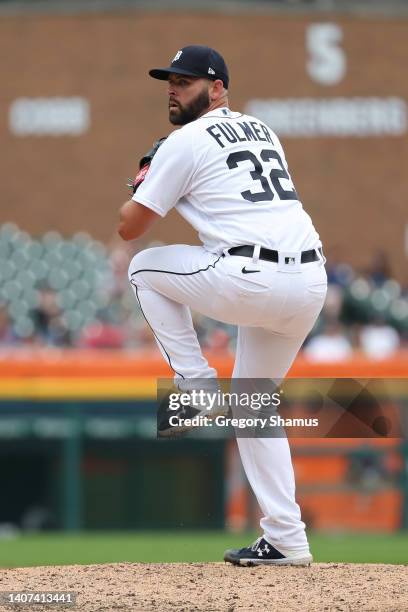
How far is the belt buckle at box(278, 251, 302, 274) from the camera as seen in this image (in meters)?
4.86

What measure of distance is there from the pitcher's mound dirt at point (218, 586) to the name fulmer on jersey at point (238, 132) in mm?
1715

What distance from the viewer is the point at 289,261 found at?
4.88 m

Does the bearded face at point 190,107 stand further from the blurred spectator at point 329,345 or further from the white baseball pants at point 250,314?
the blurred spectator at point 329,345

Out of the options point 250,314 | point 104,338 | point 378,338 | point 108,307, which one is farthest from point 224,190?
point 108,307

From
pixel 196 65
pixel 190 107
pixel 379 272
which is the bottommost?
pixel 190 107

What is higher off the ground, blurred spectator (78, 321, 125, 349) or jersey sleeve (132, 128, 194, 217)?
blurred spectator (78, 321, 125, 349)

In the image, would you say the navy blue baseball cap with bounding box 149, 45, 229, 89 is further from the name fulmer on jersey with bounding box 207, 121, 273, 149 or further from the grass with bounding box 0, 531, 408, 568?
the grass with bounding box 0, 531, 408, 568

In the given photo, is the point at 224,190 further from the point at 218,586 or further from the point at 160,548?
the point at 160,548

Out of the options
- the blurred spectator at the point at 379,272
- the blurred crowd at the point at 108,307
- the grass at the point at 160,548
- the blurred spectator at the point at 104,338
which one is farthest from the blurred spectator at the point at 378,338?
the grass at the point at 160,548

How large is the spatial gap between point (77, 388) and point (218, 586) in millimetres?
5919

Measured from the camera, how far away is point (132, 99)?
19922 millimetres

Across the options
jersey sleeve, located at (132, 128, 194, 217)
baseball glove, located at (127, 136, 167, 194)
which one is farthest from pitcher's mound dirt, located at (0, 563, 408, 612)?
baseball glove, located at (127, 136, 167, 194)

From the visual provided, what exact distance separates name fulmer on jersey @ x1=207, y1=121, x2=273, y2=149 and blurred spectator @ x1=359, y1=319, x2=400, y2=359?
24.3 feet

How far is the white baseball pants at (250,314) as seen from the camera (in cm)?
485
